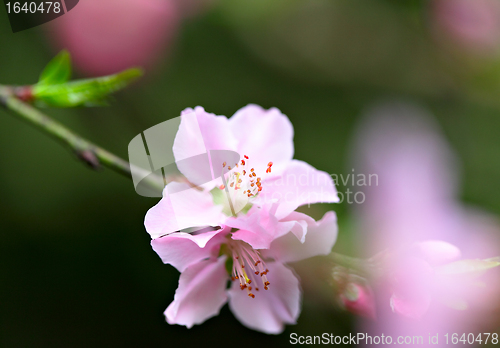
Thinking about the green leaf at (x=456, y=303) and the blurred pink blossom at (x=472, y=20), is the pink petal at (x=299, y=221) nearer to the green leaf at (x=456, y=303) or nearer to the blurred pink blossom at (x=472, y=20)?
the green leaf at (x=456, y=303)

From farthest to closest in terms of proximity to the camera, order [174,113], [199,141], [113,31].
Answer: [174,113]
[113,31]
[199,141]

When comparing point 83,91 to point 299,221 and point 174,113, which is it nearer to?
point 299,221

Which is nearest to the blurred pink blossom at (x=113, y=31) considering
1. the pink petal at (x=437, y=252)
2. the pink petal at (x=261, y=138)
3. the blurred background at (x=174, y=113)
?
the blurred background at (x=174, y=113)

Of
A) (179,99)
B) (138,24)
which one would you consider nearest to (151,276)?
(179,99)

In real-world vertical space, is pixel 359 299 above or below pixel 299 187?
below

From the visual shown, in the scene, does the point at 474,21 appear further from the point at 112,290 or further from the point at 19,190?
the point at 19,190

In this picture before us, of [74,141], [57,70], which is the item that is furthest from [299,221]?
[57,70]
